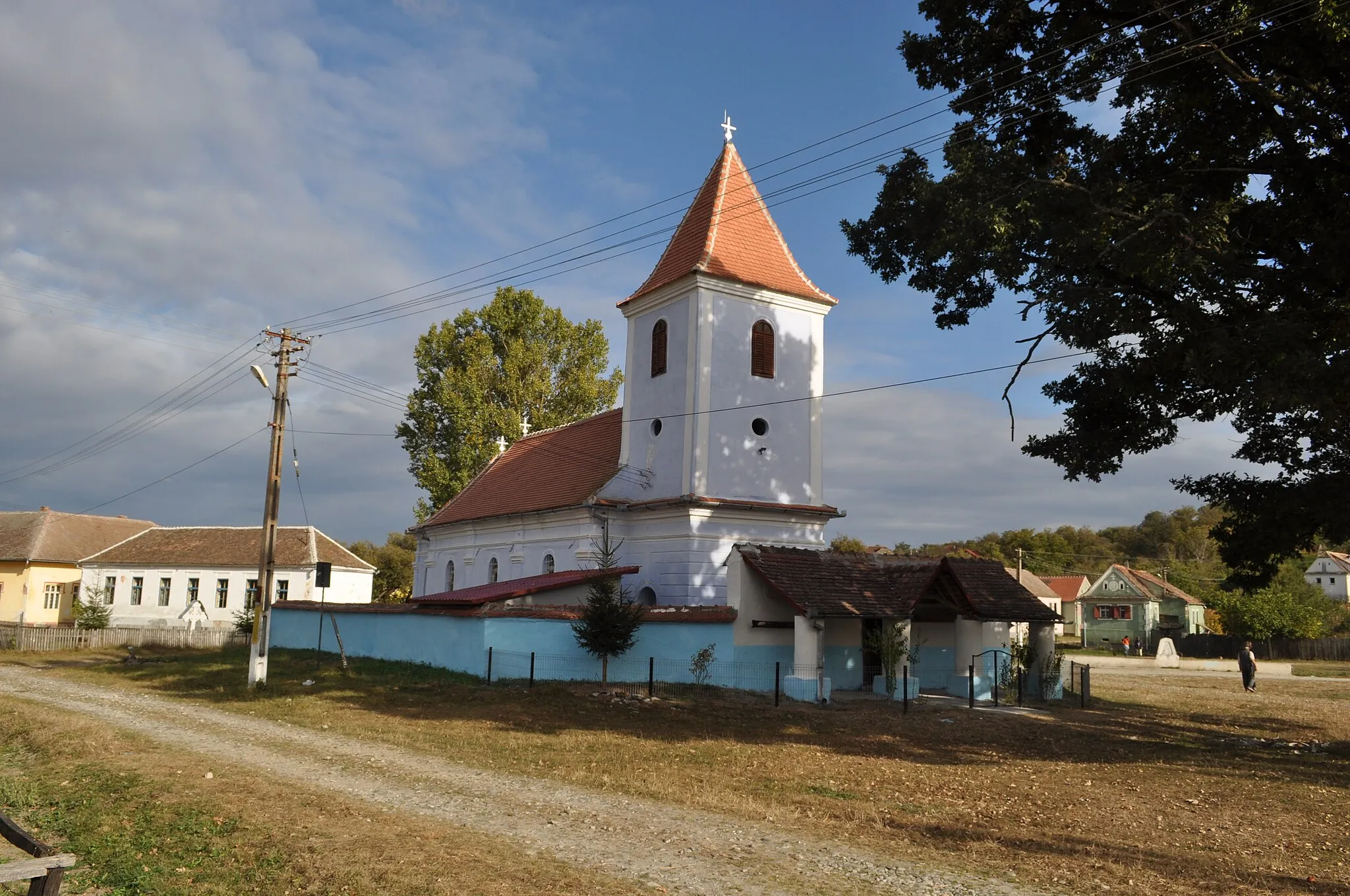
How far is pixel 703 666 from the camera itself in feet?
76.8

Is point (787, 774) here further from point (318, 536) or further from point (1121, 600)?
point (1121, 600)

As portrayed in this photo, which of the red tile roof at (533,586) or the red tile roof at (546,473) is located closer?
the red tile roof at (533,586)

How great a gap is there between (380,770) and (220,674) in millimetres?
15143

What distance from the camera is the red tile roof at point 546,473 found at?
31.9 m

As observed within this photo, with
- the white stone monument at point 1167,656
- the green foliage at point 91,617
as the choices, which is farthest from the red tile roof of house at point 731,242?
the white stone monument at point 1167,656

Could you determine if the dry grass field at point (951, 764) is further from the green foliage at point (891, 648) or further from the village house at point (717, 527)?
the village house at point (717, 527)

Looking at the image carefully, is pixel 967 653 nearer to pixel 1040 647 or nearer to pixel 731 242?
pixel 1040 647

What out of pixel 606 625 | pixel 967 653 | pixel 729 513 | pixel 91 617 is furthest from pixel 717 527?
pixel 91 617

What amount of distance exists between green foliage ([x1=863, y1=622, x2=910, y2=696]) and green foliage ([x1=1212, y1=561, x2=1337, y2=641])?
140ft

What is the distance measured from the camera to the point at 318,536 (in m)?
53.7

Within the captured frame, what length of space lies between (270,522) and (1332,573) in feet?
358

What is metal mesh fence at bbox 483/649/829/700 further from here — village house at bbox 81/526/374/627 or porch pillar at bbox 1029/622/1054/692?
village house at bbox 81/526/374/627

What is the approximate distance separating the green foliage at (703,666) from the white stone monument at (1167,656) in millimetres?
34745

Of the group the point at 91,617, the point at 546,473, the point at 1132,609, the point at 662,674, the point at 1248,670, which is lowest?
the point at 1248,670
